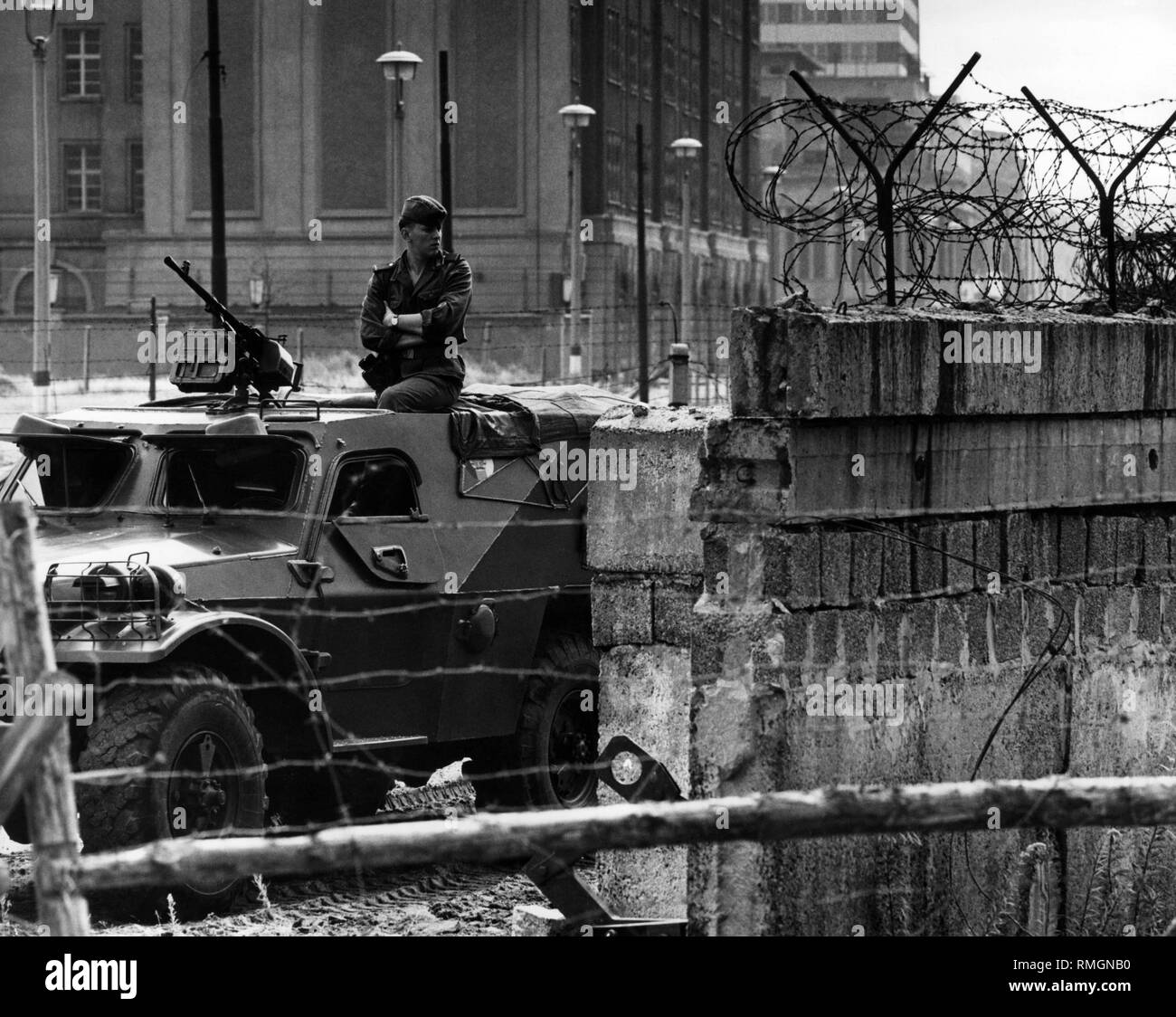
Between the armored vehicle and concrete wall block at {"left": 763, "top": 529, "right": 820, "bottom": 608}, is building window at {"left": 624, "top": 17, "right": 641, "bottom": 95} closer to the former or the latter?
the armored vehicle

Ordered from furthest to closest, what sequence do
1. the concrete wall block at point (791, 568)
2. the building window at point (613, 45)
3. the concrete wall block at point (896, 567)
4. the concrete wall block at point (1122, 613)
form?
the building window at point (613, 45)
the concrete wall block at point (1122, 613)
the concrete wall block at point (896, 567)
the concrete wall block at point (791, 568)

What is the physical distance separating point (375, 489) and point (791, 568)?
3926mm

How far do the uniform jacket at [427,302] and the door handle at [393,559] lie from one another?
1141mm

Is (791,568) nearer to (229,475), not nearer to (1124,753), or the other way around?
(1124,753)

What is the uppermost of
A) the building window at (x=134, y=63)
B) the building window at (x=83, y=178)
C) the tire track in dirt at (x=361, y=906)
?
the building window at (x=134, y=63)

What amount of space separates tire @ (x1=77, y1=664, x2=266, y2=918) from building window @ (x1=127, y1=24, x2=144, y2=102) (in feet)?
160

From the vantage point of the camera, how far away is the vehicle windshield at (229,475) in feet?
32.5

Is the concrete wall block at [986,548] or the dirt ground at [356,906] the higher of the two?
the concrete wall block at [986,548]

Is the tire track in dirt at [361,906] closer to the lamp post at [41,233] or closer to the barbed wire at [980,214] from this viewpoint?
the barbed wire at [980,214]

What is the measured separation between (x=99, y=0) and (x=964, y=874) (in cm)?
5300

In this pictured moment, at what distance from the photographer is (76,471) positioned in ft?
33.3

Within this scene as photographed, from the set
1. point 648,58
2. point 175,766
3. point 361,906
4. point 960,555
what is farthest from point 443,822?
point 648,58

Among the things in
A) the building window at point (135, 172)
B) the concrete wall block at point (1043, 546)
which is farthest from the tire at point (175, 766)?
the building window at point (135, 172)
